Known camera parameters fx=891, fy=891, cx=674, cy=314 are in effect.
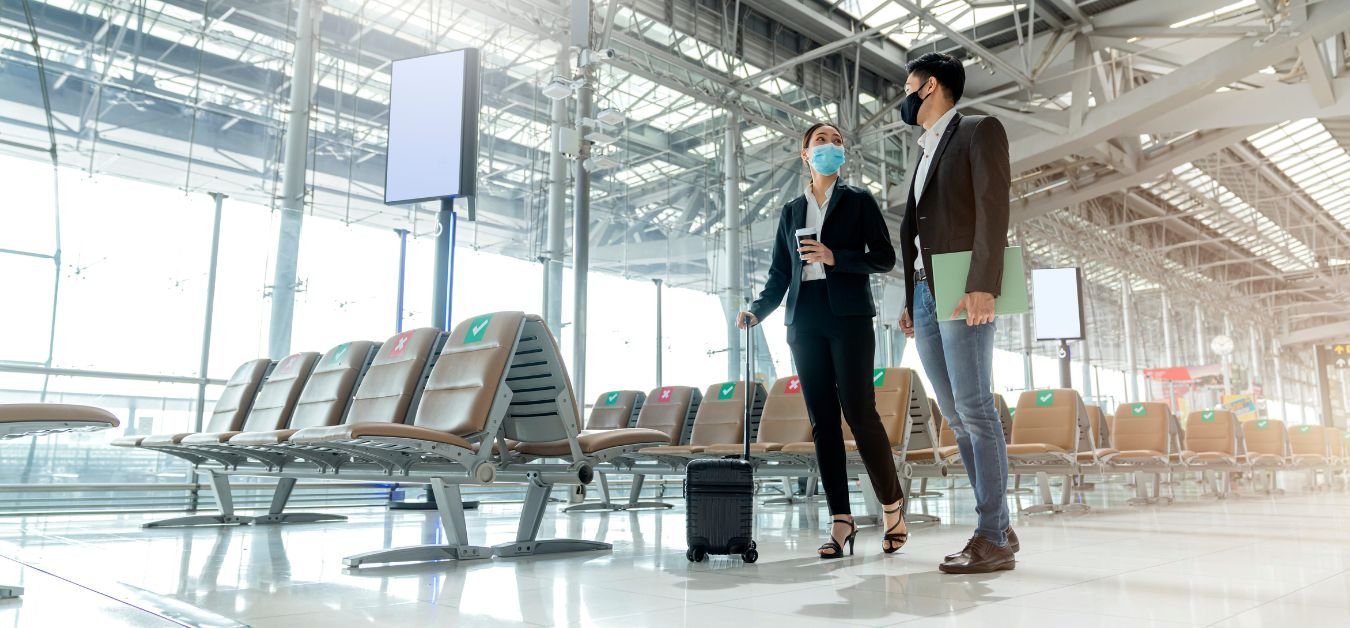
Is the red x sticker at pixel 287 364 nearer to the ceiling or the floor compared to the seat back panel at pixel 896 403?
nearer to the ceiling

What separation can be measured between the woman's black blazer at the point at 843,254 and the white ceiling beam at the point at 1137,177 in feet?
52.0

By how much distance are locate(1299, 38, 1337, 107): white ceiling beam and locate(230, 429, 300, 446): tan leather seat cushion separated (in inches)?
470

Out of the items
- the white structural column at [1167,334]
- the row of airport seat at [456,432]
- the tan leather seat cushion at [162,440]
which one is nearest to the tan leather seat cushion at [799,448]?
the row of airport seat at [456,432]

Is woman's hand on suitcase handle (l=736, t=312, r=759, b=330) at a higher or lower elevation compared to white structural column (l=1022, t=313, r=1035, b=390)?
lower

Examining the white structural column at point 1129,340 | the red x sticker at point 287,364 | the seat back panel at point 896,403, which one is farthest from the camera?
the white structural column at point 1129,340

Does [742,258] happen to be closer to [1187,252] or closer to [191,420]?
[191,420]

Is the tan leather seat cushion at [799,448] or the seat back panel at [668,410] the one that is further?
the seat back panel at [668,410]

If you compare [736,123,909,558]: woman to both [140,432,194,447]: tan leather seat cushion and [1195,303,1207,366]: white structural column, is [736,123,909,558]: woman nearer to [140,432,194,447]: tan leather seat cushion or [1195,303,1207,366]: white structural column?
[140,432,194,447]: tan leather seat cushion

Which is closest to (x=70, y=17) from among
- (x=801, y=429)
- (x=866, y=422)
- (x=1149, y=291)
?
(x=801, y=429)

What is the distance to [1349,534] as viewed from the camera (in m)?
4.43

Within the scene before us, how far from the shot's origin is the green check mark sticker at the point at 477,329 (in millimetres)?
3260

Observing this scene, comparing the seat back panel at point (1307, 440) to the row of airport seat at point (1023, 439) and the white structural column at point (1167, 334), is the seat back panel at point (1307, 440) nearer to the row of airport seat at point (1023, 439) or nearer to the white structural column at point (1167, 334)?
the row of airport seat at point (1023, 439)

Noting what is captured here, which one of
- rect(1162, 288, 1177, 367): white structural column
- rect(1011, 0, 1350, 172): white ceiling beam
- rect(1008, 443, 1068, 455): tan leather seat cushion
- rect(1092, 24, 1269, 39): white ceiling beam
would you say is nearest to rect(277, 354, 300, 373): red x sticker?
rect(1008, 443, 1068, 455): tan leather seat cushion

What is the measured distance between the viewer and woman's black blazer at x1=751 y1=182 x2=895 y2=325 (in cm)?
309
